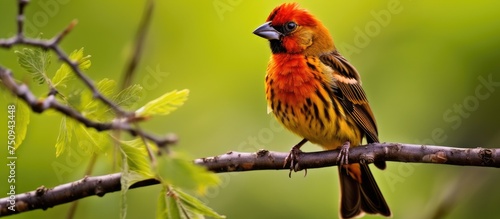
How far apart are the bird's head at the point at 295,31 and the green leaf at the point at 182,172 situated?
3.26 meters

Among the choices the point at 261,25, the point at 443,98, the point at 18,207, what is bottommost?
the point at 18,207

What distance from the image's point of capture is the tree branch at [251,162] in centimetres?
284

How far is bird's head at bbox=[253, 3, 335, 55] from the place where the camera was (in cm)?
484

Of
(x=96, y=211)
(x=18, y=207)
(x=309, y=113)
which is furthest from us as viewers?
(x=309, y=113)

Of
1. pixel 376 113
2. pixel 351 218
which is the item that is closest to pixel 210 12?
pixel 376 113

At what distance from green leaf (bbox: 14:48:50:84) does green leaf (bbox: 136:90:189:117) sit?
39 cm

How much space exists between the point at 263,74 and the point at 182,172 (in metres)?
3.36

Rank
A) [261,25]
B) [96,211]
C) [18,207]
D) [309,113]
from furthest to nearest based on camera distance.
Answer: [261,25] < [309,113] < [96,211] < [18,207]

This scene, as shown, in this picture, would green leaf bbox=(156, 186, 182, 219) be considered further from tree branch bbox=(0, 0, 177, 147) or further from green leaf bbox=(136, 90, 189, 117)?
tree branch bbox=(0, 0, 177, 147)

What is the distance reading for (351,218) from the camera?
459cm

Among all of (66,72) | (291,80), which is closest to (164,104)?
(66,72)

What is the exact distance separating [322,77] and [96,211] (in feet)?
6.00

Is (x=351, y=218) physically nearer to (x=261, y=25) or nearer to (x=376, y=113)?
(x=376, y=113)

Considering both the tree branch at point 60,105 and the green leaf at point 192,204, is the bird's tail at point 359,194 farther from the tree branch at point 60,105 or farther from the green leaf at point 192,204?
the tree branch at point 60,105
